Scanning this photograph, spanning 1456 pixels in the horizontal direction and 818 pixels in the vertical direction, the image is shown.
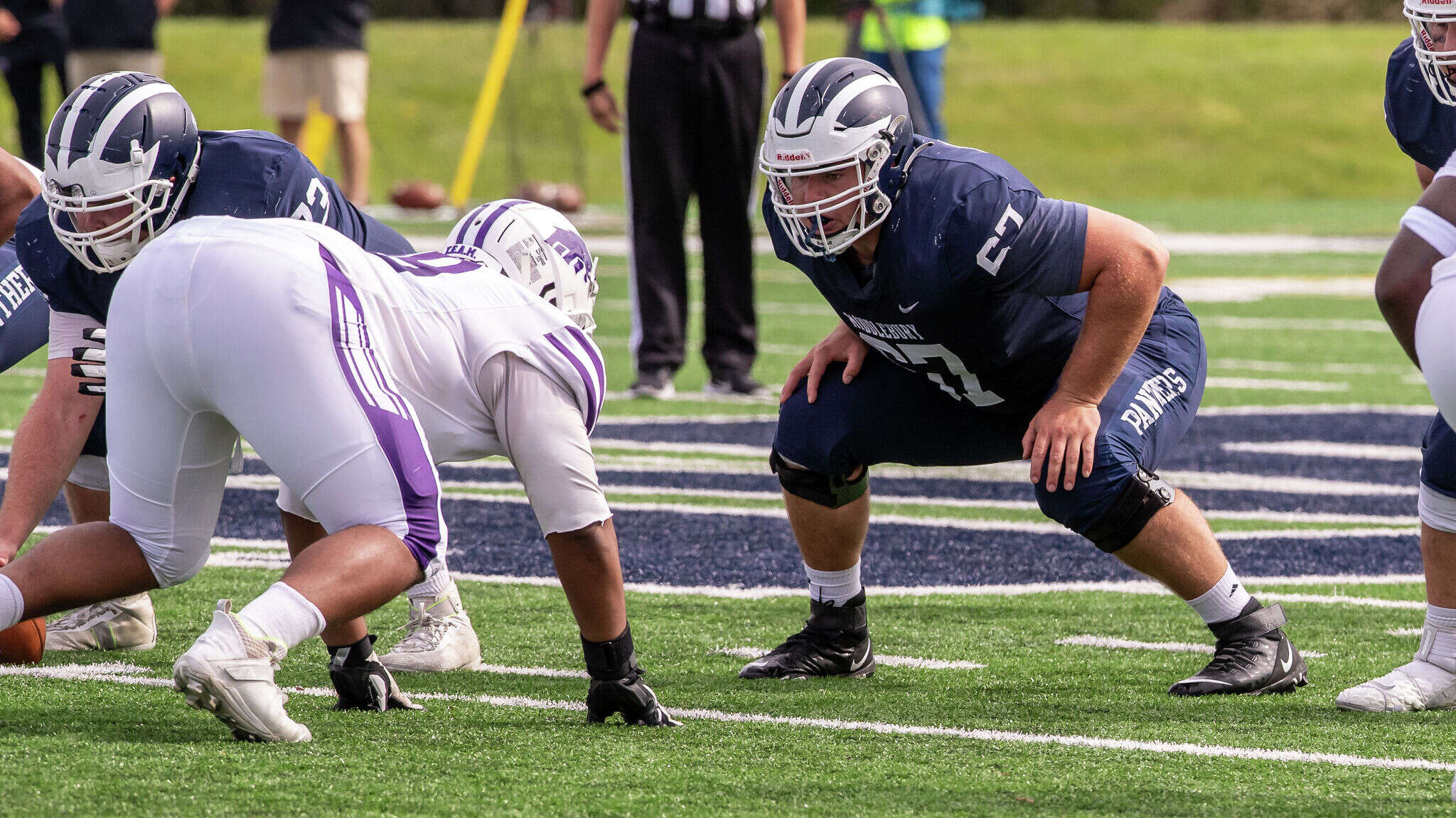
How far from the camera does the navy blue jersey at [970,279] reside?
3658 millimetres

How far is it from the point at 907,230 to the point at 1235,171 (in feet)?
72.5

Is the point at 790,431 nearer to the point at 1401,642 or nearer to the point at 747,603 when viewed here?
the point at 747,603

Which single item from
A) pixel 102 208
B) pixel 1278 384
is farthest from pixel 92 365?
pixel 1278 384

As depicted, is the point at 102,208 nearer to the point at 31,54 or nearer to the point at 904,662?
the point at 904,662

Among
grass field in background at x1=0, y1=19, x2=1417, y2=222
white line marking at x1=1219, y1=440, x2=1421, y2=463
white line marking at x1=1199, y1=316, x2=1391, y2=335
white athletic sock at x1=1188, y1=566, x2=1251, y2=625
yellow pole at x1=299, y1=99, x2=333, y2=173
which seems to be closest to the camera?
white athletic sock at x1=1188, y1=566, x2=1251, y2=625

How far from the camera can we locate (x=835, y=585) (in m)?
4.14

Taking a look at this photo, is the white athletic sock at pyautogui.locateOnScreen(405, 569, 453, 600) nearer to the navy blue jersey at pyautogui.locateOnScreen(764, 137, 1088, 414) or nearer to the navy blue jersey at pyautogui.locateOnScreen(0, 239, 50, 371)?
the navy blue jersey at pyautogui.locateOnScreen(764, 137, 1088, 414)

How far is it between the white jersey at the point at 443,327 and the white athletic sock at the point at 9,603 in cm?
62

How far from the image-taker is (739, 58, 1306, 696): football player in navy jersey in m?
3.68

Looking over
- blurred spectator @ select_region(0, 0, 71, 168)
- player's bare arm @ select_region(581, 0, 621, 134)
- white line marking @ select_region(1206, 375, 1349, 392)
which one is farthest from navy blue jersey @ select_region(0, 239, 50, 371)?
blurred spectator @ select_region(0, 0, 71, 168)

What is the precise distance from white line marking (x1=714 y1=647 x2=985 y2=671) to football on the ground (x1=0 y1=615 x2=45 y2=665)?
1.34m

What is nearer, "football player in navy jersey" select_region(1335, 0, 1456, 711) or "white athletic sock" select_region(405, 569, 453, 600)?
"football player in navy jersey" select_region(1335, 0, 1456, 711)

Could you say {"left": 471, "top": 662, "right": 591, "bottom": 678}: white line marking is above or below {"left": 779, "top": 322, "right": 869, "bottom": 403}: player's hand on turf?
below

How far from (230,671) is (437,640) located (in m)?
Answer: 1.02
